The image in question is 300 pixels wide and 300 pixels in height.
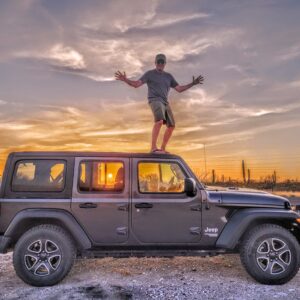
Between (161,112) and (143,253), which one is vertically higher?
(161,112)

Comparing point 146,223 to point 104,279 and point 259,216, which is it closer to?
point 104,279

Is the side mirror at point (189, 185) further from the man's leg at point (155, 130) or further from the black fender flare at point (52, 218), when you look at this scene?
the man's leg at point (155, 130)

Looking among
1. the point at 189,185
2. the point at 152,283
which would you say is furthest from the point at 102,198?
the point at 152,283

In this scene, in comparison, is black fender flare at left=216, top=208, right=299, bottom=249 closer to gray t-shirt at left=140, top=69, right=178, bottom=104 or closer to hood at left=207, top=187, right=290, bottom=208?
hood at left=207, top=187, right=290, bottom=208

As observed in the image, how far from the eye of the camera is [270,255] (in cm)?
655

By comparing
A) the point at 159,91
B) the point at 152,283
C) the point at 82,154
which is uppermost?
the point at 159,91

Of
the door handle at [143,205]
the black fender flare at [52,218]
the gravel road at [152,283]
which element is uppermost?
the door handle at [143,205]

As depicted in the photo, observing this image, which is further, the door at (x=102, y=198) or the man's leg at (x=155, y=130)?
the man's leg at (x=155, y=130)

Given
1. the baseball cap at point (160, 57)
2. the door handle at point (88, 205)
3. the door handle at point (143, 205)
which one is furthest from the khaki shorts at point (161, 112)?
the door handle at point (88, 205)

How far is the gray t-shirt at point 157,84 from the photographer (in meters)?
8.26

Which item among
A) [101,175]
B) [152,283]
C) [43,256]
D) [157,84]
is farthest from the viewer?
[157,84]

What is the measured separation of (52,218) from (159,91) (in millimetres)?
3163

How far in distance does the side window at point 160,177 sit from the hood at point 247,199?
517 millimetres

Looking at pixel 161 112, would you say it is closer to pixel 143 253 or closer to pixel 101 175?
pixel 101 175
